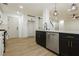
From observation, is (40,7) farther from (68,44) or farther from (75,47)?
(75,47)

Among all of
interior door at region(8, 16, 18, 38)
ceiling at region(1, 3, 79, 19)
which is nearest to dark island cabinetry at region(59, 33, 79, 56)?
ceiling at region(1, 3, 79, 19)

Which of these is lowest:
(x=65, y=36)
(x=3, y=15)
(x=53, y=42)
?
(x=53, y=42)

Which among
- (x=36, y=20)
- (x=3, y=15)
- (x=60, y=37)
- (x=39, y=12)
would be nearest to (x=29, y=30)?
(x=36, y=20)

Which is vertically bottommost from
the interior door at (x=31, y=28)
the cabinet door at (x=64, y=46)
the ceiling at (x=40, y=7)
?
the cabinet door at (x=64, y=46)

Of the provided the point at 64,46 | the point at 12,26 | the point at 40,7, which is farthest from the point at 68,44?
the point at 40,7

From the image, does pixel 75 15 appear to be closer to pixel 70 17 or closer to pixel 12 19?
pixel 70 17

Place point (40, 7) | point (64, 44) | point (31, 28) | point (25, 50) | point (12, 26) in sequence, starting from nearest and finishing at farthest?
point (64, 44), point (25, 50), point (12, 26), point (40, 7), point (31, 28)

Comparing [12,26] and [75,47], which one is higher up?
[12,26]

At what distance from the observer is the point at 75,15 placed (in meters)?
4.54

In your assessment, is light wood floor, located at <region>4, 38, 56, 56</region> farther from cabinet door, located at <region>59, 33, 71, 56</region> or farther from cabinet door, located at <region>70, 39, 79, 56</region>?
cabinet door, located at <region>70, 39, 79, 56</region>

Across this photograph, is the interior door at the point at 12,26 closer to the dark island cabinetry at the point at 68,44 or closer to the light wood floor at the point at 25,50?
the light wood floor at the point at 25,50

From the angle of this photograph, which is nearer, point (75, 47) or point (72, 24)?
point (75, 47)

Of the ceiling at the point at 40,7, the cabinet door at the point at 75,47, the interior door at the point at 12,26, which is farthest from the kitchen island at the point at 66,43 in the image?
the interior door at the point at 12,26

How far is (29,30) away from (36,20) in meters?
0.72
